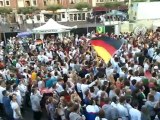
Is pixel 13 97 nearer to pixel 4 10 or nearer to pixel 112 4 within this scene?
pixel 4 10

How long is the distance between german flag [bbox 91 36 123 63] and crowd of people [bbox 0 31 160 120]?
42 centimetres

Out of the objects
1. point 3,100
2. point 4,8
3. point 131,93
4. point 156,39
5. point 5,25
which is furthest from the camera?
point 4,8

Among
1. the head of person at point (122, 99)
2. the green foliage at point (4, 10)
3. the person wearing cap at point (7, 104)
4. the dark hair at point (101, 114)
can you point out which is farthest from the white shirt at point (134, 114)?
the green foliage at point (4, 10)

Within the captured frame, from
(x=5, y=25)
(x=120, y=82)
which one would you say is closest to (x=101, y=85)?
(x=120, y=82)

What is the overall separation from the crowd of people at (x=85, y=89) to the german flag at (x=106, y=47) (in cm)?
42

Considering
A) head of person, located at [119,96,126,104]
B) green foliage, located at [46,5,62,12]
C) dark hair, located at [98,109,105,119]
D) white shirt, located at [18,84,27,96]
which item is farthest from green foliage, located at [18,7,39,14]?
dark hair, located at [98,109,105,119]

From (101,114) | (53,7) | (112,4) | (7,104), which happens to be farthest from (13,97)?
(112,4)

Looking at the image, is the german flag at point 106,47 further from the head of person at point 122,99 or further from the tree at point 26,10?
the tree at point 26,10

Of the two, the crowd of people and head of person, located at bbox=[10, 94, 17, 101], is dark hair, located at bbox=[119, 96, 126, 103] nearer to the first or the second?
the crowd of people

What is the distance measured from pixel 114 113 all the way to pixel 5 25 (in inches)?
1644

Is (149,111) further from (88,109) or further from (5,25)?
(5,25)

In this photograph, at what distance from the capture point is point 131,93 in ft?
35.2

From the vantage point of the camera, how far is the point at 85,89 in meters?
11.8

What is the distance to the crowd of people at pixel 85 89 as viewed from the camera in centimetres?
972
